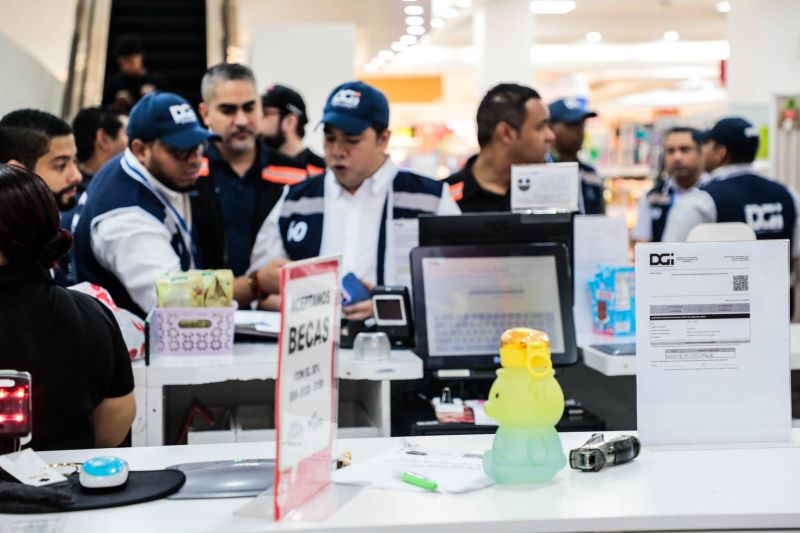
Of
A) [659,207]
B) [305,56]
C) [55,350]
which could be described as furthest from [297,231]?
[305,56]

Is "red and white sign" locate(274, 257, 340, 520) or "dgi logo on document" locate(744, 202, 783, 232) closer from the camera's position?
"red and white sign" locate(274, 257, 340, 520)

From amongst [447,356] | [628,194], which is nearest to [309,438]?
[447,356]

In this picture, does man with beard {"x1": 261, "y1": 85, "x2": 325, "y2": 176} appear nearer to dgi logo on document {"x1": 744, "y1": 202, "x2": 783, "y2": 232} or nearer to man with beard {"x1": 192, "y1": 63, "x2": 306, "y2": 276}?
man with beard {"x1": 192, "y1": 63, "x2": 306, "y2": 276}

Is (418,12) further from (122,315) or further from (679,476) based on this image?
(679,476)

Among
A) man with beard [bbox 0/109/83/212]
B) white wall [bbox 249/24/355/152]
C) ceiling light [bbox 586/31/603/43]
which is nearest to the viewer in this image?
man with beard [bbox 0/109/83/212]

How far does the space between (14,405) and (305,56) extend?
8.66 metres

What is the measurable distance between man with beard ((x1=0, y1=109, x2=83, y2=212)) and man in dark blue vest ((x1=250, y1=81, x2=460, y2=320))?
0.82m

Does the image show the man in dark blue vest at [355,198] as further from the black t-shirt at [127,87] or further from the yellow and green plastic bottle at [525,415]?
the black t-shirt at [127,87]

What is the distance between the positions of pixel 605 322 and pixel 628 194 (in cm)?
725

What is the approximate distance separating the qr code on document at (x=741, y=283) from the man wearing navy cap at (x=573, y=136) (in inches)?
135

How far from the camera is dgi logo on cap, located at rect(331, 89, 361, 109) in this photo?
3.87 meters

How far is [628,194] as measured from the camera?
34.8ft

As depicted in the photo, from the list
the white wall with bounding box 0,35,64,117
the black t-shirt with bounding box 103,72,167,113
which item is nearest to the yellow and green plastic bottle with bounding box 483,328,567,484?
the white wall with bounding box 0,35,64,117

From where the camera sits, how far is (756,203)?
5.95m
